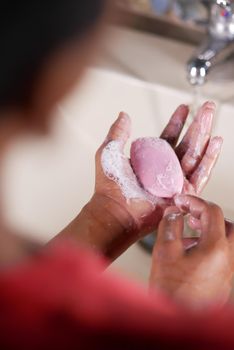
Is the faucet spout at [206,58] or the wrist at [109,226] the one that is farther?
the faucet spout at [206,58]

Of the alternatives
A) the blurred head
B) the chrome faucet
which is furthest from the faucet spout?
the blurred head

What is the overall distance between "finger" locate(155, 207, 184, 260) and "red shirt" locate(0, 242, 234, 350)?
188 mm

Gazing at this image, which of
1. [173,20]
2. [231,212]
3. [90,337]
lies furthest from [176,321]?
[173,20]

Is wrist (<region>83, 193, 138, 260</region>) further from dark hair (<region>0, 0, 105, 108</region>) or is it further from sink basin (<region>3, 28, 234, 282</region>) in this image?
dark hair (<region>0, 0, 105, 108</region>)

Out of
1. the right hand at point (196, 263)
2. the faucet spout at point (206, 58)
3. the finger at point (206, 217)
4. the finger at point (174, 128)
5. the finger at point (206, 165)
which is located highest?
the faucet spout at point (206, 58)

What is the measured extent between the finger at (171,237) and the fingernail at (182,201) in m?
0.04

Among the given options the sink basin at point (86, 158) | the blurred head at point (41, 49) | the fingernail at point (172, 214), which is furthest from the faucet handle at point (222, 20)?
the blurred head at point (41, 49)

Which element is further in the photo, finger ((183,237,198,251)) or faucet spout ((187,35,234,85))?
faucet spout ((187,35,234,85))

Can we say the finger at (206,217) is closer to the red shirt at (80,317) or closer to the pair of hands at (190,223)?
the pair of hands at (190,223)

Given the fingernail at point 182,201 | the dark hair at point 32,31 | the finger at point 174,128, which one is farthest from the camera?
the finger at point 174,128

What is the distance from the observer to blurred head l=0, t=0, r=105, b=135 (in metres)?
0.31

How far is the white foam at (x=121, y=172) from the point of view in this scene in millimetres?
731

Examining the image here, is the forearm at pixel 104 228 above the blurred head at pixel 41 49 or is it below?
below

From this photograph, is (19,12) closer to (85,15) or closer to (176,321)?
(85,15)
